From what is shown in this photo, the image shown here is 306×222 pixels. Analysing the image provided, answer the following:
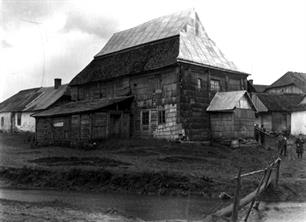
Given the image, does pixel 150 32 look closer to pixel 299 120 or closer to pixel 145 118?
pixel 145 118

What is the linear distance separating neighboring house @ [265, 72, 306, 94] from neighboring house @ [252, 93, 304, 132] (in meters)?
17.0

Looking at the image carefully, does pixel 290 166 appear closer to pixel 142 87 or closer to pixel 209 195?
pixel 209 195

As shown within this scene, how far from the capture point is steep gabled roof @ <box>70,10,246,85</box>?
30.6 metres

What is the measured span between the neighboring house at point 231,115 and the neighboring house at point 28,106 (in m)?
21.7

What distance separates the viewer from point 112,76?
1352 inches

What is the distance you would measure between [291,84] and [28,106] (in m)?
40.3

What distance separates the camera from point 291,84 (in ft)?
209

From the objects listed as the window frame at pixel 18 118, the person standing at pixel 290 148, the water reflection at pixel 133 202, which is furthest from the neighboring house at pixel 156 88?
the water reflection at pixel 133 202

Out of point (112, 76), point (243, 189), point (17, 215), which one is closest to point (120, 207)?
point (17, 215)

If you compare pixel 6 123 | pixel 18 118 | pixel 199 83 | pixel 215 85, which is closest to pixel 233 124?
pixel 199 83

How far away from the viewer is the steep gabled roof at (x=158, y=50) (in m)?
30.6

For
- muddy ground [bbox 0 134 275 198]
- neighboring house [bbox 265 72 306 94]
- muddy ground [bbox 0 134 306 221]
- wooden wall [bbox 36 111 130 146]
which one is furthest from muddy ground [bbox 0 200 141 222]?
neighboring house [bbox 265 72 306 94]

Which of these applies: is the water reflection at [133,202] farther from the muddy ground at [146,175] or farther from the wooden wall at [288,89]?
the wooden wall at [288,89]

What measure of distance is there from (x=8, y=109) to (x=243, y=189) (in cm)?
4264
